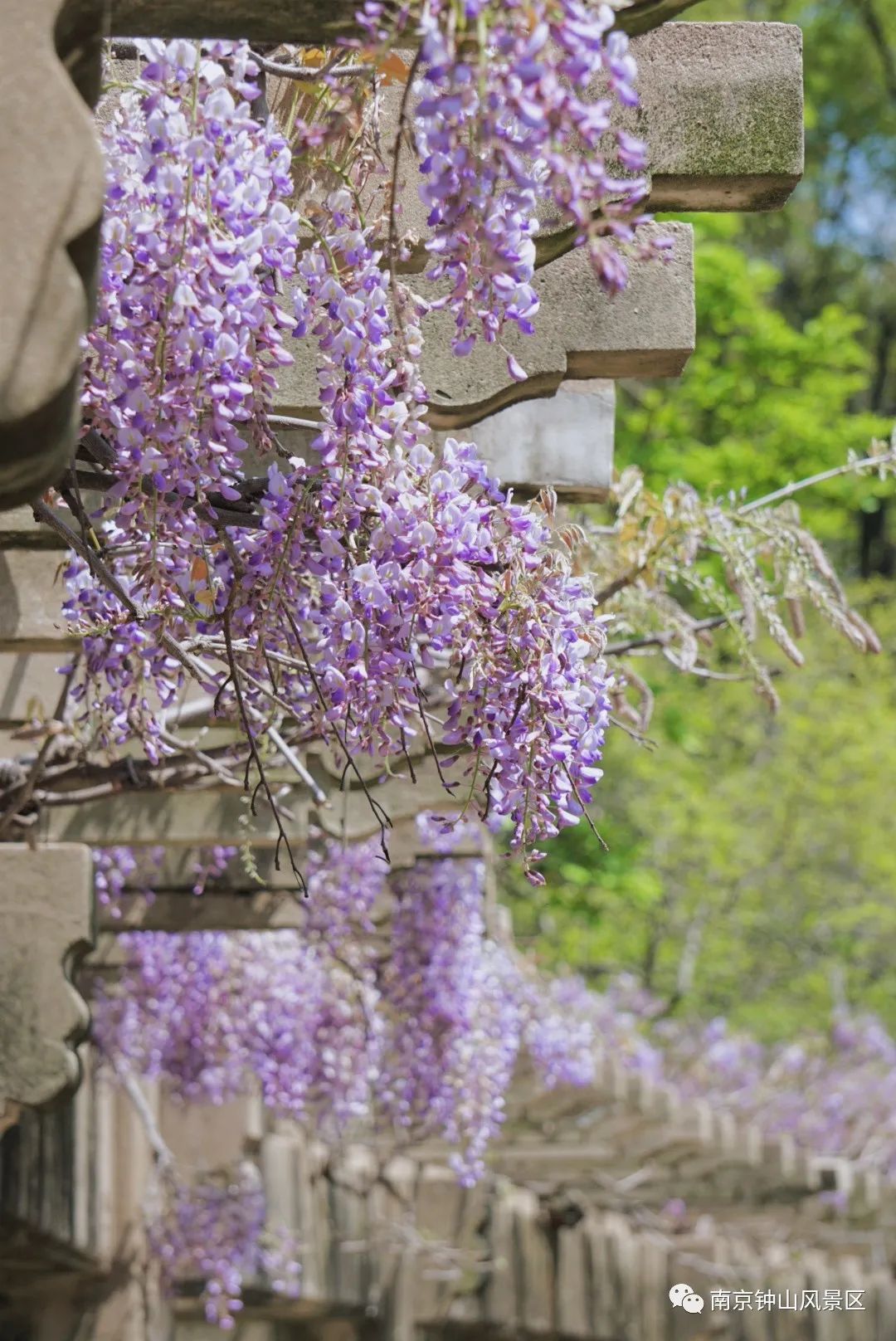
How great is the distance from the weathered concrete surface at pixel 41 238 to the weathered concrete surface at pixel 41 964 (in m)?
2.73

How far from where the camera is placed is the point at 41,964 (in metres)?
4.41

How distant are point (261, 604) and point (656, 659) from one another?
46.3 ft

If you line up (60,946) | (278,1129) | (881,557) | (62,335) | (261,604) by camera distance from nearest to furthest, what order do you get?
(62,335) → (261,604) → (60,946) → (278,1129) → (881,557)

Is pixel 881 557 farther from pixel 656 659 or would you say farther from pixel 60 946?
pixel 60 946

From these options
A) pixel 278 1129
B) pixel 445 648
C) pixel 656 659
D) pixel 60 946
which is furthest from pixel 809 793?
pixel 445 648

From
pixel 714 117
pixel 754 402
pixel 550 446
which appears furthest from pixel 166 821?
pixel 754 402

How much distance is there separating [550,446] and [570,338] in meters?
0.84

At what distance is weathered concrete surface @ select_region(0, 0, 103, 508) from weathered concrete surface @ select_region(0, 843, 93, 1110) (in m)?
2.73

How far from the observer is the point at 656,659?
16.7 metres

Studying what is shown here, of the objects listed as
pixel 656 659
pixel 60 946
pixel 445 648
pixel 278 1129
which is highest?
pixel 445 648

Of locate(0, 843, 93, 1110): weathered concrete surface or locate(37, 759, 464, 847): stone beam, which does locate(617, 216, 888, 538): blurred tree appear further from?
locate(0, 843, 93, 1110): weathered concrete surface

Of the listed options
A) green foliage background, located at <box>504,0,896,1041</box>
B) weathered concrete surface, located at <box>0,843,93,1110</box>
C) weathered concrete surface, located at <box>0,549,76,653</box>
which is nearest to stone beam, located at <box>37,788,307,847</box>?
weathered concrete surface, located at <box>0,843,93,1110</box>

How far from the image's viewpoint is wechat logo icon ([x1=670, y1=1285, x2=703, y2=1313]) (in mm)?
11930

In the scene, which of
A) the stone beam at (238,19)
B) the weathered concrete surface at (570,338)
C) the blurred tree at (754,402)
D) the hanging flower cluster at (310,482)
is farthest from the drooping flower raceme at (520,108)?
the blurred tree at (754,402)
